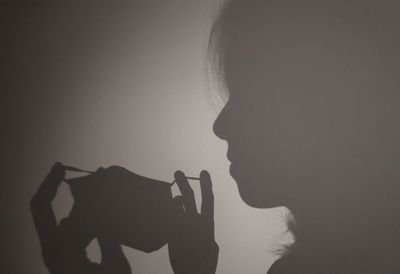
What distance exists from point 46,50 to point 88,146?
342 mm

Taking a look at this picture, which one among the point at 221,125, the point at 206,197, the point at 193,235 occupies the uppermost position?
the point at 221,125

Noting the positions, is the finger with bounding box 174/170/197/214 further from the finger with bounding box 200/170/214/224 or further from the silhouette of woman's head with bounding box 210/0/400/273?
the silhouette of woman's head with bounding box 210/0/400/273

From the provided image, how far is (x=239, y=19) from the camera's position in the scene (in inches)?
33.8

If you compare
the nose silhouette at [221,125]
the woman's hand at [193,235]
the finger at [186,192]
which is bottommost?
the woman's hand at [193,235]

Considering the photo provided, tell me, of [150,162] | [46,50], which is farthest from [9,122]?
[150,162]

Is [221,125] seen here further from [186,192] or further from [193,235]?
[193,235]

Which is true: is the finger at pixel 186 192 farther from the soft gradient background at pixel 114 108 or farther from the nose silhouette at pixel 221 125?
the nose silhouette at pixel 221 125

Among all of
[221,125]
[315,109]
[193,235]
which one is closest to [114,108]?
[221,125]

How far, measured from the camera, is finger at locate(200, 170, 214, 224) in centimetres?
88

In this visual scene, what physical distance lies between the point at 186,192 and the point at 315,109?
449mm

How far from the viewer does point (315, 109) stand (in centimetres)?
82

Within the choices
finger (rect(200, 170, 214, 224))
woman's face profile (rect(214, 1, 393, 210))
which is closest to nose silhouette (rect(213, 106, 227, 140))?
woman's face profile (rect(214, 1, 393, 210))

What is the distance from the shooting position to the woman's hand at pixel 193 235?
87cm

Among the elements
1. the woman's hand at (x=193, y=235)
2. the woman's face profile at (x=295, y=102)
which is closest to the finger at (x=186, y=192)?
the woman's hand at (x=193, y=235)
